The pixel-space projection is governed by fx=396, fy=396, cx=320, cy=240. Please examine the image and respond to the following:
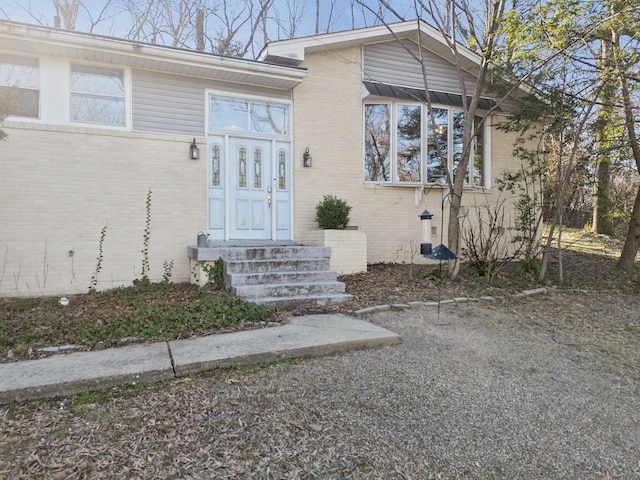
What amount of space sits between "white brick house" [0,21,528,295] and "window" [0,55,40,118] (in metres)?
0.02

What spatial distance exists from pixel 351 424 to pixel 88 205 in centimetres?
595

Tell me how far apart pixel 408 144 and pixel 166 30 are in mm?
13282

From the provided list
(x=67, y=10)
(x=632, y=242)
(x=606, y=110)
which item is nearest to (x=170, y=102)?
(x=606, y=110)

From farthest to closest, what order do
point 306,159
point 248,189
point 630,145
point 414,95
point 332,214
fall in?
point 414,95
point 306,159
point 630,145
point 248,189
point 332,214

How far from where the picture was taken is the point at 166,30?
16750mm

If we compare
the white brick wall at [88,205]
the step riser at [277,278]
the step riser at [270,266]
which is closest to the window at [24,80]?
the white brick wall at [88,205]

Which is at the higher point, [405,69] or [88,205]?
[405,69]

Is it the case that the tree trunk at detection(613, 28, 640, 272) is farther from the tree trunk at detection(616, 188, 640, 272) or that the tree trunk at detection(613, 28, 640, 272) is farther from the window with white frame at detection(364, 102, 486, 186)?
the window with white frame at detection(364, 102, 486, 186)

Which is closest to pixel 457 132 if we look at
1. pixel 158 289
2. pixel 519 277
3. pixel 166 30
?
pixel 519 277

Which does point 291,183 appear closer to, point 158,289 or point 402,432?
point 158,289

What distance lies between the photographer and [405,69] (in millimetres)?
8938

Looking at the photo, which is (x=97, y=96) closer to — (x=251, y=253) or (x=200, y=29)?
(x=251, y=253)

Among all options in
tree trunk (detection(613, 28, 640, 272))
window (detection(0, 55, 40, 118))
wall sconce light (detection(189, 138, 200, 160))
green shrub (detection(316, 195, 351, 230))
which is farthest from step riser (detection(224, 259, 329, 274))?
tree trunk (detection(613, 28, 640, 272))

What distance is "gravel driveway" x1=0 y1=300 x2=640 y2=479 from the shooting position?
2.19m
